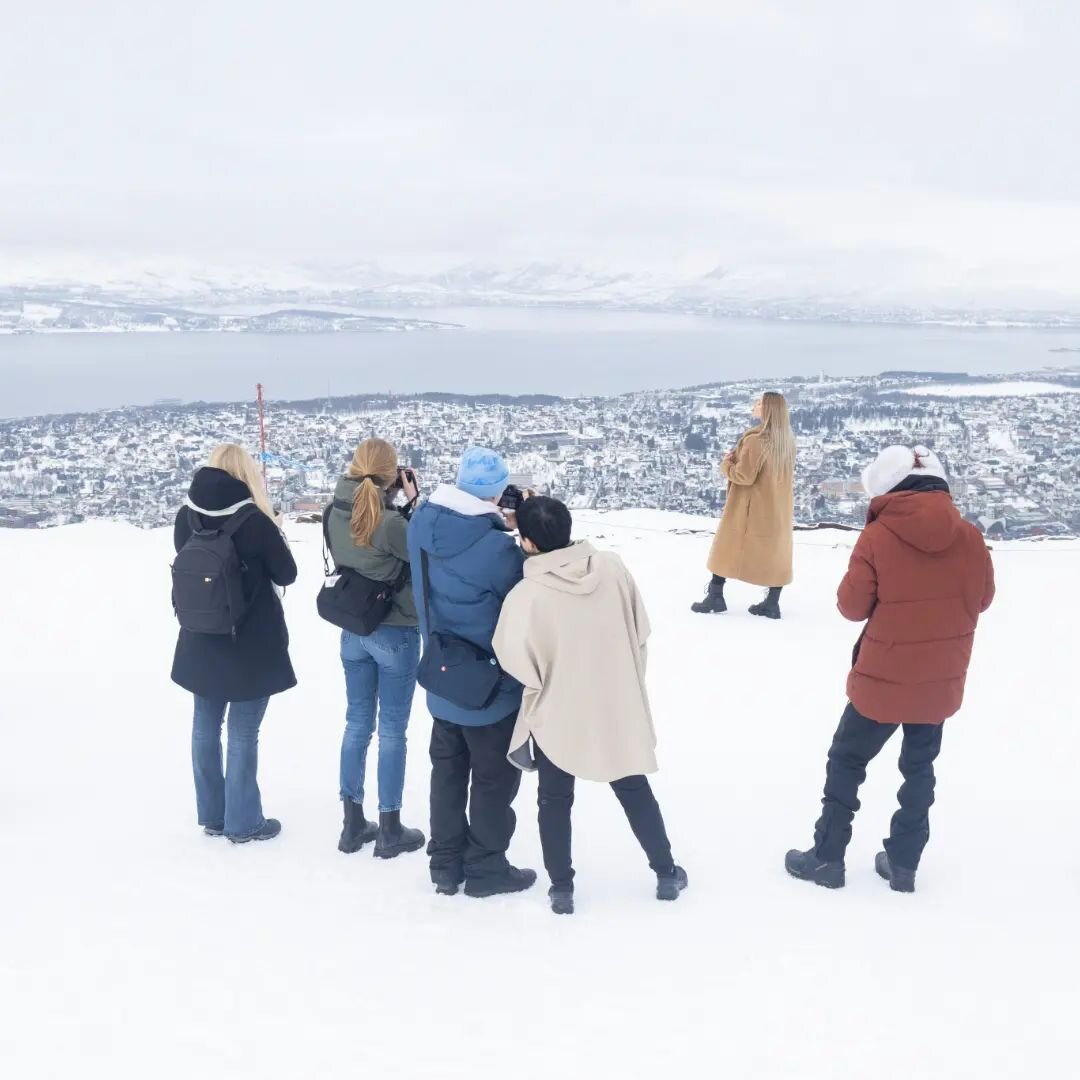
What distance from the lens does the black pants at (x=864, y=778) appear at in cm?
325

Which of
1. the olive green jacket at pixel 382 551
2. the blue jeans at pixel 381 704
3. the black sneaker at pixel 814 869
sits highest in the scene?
the olive green jacket at pixel 382 551

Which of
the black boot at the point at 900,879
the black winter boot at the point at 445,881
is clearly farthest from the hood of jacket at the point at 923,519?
the black winter boot at the point at 445,881

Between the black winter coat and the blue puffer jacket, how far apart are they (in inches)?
24.1

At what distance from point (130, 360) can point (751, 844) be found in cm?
8110

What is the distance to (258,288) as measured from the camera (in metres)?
121

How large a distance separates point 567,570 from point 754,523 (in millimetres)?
3941

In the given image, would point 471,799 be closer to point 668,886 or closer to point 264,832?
point 668,886

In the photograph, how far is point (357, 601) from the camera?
11.0 ft

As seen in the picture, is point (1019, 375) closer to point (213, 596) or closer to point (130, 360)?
point (213, 596)

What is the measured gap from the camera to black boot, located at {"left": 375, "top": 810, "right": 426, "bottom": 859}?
3.62m

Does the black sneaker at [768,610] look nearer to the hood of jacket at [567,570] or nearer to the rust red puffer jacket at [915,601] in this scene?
the rust red puffer jacket at [915,601]

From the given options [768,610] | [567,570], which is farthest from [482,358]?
[567,570]

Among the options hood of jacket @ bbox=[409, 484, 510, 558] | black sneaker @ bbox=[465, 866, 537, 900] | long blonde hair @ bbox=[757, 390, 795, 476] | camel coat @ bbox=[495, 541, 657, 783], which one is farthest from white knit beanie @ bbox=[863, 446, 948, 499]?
long blonde hair @ bbox=[757, 390, 795, 476]

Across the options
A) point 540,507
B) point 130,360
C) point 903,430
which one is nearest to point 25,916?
point 540,507
